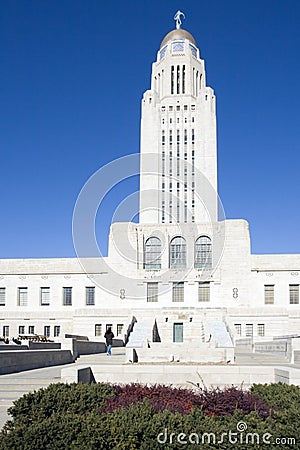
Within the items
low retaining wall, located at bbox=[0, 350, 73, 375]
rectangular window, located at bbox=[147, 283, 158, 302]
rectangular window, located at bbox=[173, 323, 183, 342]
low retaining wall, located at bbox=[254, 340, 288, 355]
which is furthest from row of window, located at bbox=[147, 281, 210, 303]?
low retaining wall, located at bbox=[0, 350, 73, 375]

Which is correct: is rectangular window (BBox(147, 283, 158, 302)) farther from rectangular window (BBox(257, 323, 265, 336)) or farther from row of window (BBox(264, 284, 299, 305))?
row of window (BBox(264, 284, 299, 305))

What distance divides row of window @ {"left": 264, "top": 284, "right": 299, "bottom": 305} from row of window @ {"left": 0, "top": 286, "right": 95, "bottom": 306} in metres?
15.1

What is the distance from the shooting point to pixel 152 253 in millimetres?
49125

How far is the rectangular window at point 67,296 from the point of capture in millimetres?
48656

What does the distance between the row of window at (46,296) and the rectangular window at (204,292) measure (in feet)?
31.0

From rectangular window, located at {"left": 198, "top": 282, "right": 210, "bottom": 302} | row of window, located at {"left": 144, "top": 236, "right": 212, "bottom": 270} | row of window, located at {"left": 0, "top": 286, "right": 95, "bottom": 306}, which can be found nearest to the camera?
rectangular window, located at {"left": 198, "top": 282, "right": 210, "bottom": 302}

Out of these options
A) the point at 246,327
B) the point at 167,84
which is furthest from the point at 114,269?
the point at 167,84

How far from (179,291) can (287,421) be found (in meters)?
39.2

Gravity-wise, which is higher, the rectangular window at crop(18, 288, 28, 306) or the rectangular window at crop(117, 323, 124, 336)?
the rectangular window at crop(18, 288, 28, 306)

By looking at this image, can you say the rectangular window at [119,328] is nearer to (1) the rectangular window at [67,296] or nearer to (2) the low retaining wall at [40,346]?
(1) the rectangular window at [67,296]

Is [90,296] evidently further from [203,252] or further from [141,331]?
[203,252]

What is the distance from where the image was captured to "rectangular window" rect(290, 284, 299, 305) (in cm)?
4550

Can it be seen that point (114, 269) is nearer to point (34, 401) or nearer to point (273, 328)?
point (273, 328)

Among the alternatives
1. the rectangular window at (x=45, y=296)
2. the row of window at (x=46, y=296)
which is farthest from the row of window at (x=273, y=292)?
the rectangular window at (x=45, y=296)
